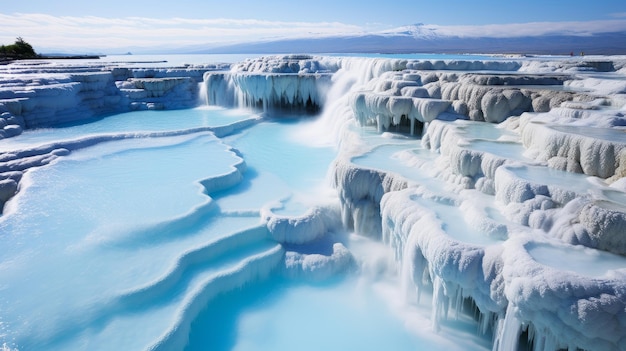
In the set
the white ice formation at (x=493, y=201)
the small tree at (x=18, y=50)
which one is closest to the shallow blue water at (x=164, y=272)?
the white ice formation at (x=493, y=201)

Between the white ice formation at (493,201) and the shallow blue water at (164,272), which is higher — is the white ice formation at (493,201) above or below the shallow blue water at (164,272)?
above

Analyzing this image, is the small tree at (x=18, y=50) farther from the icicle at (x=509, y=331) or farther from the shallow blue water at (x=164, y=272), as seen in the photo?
the icicle at (x=509, y=331)

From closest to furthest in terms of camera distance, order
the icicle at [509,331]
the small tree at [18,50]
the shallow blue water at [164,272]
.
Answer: the icicle at [509,331]
the shallow blue water at [164,272]
the small tree at [18,50]

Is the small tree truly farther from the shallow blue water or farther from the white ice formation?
the shallow blue water

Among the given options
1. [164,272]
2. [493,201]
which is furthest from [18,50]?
[493,201]

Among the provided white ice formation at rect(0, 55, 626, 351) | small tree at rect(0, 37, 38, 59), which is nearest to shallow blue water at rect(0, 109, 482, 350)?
white ice formation at rect(0, 55, 626, 351)

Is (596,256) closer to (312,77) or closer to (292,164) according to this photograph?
(292,164)

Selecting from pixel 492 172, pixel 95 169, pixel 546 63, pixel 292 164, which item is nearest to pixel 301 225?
pixel 492 172

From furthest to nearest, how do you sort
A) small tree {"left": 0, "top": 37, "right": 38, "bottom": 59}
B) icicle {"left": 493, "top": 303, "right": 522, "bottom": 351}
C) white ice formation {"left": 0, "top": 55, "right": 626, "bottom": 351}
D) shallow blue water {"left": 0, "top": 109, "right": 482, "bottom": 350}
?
small tree {"left": 0, "top": 37, "right": 38, "bottom": 59}, shallow blue water {"left": 0, "top": 109, "right": 482, "bottom": 350}, icicle {"left": 493, "top": 303, "right": 522, "bottom": 351}, white ice formation {"left": 0, "top": 55, "right": 626, "bottom": 351}
